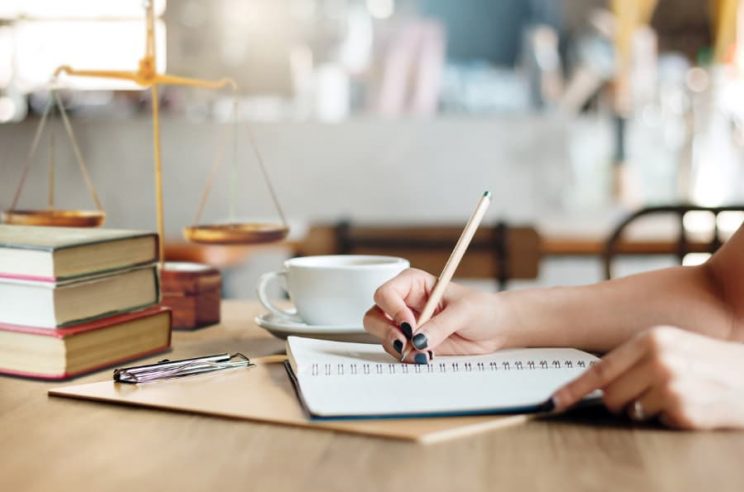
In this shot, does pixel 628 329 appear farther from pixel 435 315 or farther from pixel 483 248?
pixel 483 248

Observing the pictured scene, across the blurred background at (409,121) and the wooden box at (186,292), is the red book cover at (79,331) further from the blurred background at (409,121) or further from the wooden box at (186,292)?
the blurred background at (409,121)

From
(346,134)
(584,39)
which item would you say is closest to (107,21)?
(346,134)

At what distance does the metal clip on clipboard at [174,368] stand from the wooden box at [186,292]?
10.3 inches

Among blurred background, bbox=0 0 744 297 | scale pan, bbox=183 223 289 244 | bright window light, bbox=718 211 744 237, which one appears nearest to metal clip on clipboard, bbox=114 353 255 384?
scale pan, bbox=183 223 289 244

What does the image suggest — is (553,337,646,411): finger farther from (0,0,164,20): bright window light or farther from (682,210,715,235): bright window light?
(0,0,164,20): bright window light

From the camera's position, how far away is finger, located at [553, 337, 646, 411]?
59cm

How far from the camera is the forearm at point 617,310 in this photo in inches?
32.8

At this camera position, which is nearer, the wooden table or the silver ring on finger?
the wooden table

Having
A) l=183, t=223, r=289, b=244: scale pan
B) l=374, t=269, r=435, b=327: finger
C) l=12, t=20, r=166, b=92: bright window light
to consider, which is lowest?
l=374, t=269, r=435, b=327: finger

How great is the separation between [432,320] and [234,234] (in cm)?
31

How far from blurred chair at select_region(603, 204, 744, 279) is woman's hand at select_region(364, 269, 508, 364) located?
70 centimetres

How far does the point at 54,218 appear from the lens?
3.38 ft

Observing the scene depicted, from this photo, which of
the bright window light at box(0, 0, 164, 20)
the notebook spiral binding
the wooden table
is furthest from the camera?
the bright window light at box(0, 0, 164, 20)

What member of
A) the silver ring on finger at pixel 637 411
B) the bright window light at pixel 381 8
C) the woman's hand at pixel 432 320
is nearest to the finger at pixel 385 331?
the woman's hand at pixel 432 320
